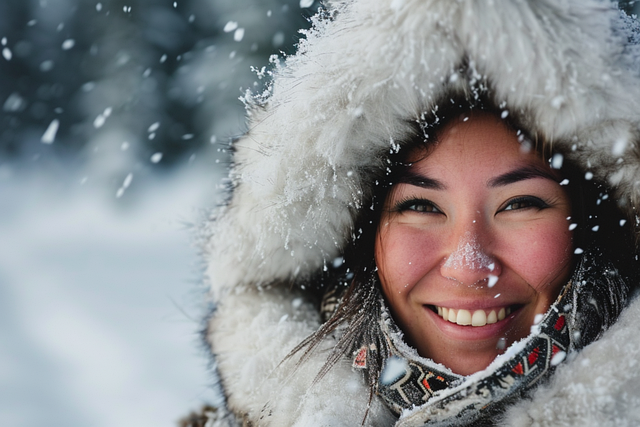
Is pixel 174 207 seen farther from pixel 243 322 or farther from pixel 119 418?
pixel 243 322

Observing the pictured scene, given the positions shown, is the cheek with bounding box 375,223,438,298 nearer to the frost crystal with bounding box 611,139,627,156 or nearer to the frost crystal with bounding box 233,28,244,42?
the frost crystal with bounding box 611,139,627,156

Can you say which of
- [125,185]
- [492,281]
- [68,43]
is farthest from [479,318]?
[68,43]

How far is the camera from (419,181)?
146cm

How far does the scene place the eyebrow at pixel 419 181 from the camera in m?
1.42

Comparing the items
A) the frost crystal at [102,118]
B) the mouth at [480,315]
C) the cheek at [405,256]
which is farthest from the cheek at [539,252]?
the frost crystal at [102,118]

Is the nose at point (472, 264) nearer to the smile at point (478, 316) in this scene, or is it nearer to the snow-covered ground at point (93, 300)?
the smile at point (478, 316)

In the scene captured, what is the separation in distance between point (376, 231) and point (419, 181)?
28 centimetres

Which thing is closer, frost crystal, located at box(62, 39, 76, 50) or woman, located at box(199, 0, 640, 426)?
woman, located at box(199, 0, 640, 426)

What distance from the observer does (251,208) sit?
5.56 feet

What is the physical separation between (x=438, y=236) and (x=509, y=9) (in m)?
0.60

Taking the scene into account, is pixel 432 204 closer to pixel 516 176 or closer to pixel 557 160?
pixel 516 176

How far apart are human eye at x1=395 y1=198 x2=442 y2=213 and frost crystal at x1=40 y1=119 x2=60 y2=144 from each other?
201 inches

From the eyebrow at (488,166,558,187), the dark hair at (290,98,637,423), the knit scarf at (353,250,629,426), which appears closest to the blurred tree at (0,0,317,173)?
the dark hair at (290,98,637,423)

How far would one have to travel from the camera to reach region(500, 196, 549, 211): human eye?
53.9 inches
